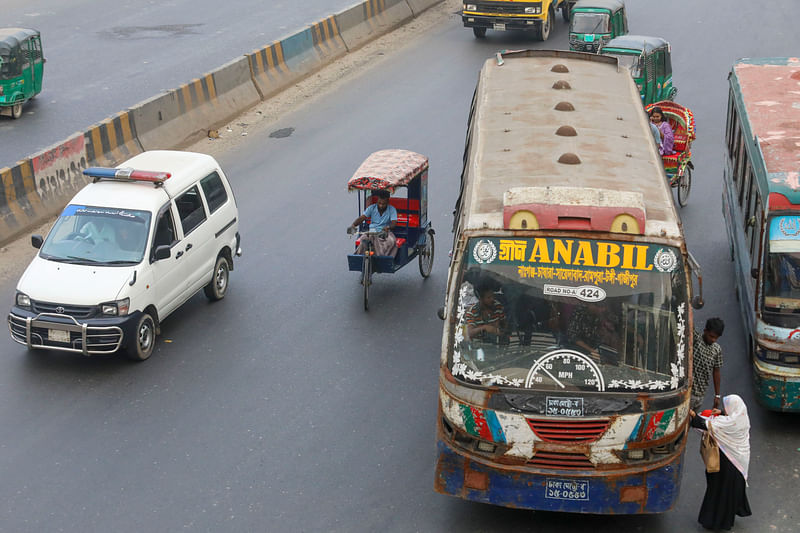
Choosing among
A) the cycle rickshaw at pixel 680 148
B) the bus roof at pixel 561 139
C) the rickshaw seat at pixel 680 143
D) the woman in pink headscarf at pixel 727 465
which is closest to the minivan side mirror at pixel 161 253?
the bus roof at pixel 561 139

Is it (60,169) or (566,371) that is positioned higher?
(566,371)

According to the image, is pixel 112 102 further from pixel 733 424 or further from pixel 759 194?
pixel 733 424

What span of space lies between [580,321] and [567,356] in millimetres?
296

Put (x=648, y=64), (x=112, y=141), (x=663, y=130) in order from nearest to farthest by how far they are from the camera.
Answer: (x=663, y=130) → (x=112, y=141) → (x=648, y=64)

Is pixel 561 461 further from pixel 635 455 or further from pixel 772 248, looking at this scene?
pixel 772 248

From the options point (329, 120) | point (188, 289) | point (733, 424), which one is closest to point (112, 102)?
point (329, 120)

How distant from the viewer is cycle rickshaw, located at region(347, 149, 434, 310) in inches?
514

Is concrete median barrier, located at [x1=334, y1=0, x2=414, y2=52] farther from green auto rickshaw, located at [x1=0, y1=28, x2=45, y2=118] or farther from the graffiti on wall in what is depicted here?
the graffiti on wall

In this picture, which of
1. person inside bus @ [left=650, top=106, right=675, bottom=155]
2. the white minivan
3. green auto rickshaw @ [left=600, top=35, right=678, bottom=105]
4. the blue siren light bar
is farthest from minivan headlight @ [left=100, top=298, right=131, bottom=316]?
green auto rickshaw @ [left=600, top=35, right=678, bottom=105]

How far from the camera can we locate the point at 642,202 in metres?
8.42

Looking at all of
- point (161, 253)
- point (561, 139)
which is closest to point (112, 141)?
point (161, 253)

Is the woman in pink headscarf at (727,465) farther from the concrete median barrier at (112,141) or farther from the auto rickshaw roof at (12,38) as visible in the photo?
the auto rickshaw roof at (12,38)

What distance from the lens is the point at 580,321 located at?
8.20m

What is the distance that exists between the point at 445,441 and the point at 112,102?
1419 cm
